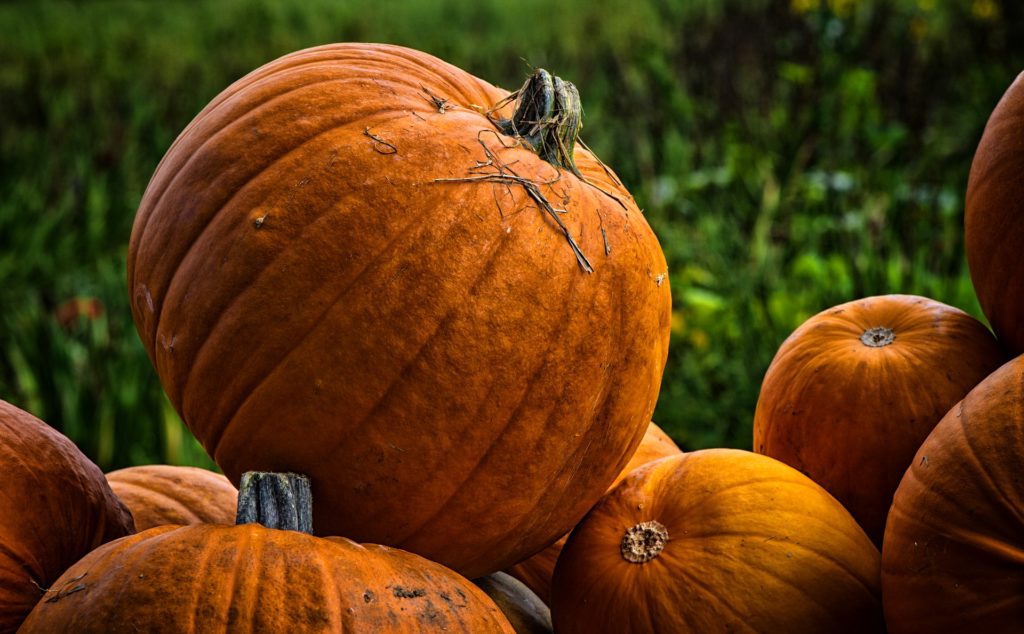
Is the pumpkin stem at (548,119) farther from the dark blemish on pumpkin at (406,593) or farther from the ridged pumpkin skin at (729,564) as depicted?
the dark blemish on pumpkin at (406,593)

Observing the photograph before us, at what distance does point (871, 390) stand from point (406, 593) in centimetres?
81

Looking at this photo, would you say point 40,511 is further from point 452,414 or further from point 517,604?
point 517,604

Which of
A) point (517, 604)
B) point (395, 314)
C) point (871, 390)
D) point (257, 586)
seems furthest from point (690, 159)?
point (257, 586)

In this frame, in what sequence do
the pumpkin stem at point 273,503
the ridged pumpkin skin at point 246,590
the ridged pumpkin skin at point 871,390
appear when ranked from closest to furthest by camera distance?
the ridged pumpkin skin at point 246,590, the pumpkin stem at point 273,503, the ridged pumpkin skin at point 871,390

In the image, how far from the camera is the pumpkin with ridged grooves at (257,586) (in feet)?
3.52

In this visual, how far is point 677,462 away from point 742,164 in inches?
153

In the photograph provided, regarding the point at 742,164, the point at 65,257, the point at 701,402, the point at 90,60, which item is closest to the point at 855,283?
A: the point at 701,402

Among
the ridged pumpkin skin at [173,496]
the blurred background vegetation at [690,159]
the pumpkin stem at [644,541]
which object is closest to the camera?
the pumpkin stem at [644,541]

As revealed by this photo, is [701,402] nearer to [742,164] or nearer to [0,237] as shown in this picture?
[742,164]

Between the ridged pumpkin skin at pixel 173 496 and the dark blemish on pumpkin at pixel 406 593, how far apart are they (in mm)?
592

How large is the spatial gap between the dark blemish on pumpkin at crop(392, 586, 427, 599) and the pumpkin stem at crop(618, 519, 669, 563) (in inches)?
14.0

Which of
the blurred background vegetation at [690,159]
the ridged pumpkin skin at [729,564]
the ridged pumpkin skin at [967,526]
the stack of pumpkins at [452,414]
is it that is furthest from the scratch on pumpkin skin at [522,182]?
the blurred background vegetation at [690,159]

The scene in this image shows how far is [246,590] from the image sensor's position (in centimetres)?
109

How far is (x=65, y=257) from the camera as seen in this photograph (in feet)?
19.3
